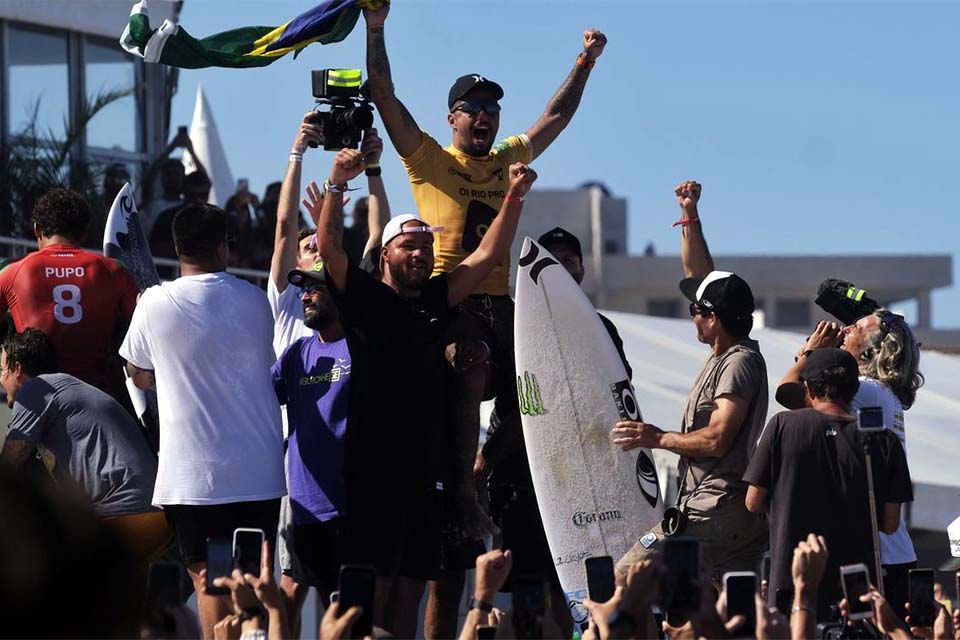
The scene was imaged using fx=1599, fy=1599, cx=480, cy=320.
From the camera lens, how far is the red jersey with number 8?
20.3ft

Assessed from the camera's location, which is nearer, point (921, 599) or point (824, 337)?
point (921, 599)

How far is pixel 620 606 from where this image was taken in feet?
11.5

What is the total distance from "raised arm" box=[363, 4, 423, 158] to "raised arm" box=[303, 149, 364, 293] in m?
0.71

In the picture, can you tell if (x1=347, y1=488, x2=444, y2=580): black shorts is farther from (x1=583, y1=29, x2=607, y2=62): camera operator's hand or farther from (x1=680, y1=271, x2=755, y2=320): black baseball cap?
(x1=583, y1=29, x2=607, y2=62): camera operator's hand

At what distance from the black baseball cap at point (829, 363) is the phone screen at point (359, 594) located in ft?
8.34

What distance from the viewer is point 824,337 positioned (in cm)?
632

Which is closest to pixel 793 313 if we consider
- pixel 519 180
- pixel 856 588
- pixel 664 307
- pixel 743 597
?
pixel 664 307

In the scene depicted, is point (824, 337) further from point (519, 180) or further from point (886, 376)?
point (519, 180)

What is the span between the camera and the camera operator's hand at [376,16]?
251 inches

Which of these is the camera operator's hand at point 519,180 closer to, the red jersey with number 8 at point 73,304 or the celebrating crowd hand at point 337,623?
the red jersey with number 8 at point 73,304

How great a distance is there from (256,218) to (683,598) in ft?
30.8

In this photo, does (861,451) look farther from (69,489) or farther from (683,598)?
(69,489)

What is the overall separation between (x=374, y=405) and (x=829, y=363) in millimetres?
1679

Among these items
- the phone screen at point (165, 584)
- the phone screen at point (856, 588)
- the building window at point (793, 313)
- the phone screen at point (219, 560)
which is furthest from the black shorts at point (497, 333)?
the building window at point (793, 313)
